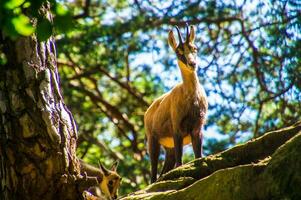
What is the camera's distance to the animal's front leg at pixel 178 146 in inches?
390

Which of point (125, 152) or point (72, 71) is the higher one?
point (72, 71)

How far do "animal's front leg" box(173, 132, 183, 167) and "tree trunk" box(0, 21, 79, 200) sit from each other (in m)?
3.97

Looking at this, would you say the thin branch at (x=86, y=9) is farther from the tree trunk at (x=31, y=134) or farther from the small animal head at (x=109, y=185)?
the tree trunk at (x=31, y=134)

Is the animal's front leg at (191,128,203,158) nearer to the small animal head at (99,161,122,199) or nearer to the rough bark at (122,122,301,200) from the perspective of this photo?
the small animal head at (99,161,122,199)

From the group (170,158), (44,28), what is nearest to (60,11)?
(44,28)

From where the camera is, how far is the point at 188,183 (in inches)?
237

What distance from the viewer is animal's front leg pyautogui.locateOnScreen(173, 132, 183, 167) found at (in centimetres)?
991

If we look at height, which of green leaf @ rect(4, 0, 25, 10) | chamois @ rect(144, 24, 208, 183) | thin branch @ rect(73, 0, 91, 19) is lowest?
green leaf @ rect(4, 0, 25, 10)

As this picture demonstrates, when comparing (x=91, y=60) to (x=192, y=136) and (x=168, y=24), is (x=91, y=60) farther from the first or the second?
(x=192, y=136)

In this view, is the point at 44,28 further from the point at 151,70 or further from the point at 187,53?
the point at 151,70

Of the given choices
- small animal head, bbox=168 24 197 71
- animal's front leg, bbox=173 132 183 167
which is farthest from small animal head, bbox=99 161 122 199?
small animal head, bbox=168 24 197 71

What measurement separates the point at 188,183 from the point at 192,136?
13.3ft

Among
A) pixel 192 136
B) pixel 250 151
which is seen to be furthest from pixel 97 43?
pixel 250 151

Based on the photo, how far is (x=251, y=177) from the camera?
198 inches
